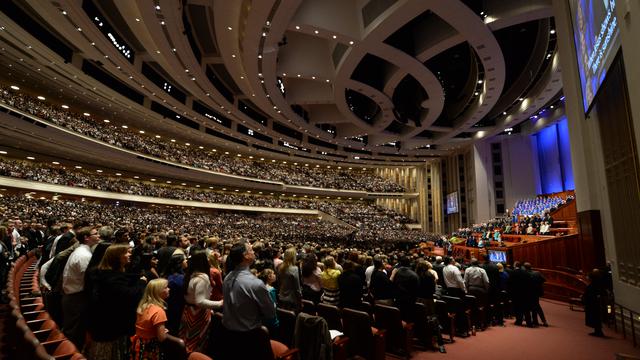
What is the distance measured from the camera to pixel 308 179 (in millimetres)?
39250

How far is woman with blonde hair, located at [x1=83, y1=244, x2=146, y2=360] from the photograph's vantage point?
2.41 meters

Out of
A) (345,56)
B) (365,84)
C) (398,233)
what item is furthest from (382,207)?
(345,56)

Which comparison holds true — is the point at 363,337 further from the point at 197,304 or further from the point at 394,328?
the point at 197,304

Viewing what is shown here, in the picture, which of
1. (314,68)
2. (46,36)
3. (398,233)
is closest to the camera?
(46,36)

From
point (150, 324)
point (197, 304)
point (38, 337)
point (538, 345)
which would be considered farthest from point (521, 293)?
point (38, 337)

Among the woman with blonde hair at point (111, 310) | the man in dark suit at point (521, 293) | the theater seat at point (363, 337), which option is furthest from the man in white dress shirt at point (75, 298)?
the man in dark suit at point (521, 293)

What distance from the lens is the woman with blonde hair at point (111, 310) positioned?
2412mm

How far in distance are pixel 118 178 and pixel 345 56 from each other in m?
20.5

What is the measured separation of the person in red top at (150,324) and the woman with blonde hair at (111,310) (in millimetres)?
59

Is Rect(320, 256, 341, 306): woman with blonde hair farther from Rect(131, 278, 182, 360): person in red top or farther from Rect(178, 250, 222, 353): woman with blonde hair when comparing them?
Rect(131, 278, 182, 360): person in red top

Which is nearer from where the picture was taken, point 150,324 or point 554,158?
point 150,324

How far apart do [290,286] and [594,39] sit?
719 cm

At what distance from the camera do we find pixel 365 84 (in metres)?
17.6

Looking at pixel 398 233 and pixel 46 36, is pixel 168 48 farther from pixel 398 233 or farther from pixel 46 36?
pixel 398 233
